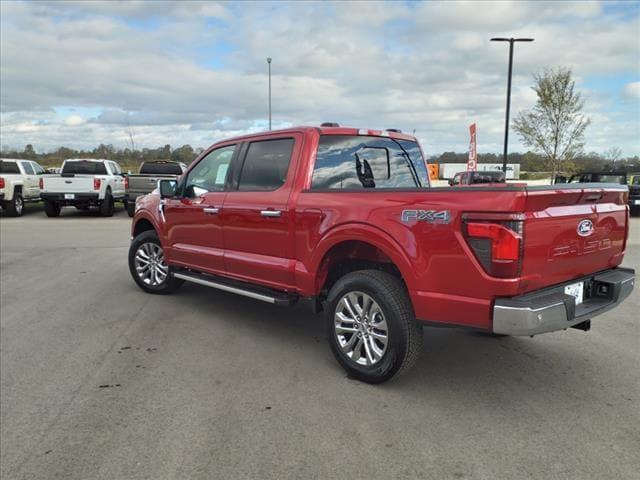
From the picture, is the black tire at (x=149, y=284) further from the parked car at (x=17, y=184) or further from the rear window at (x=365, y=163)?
the parked car at (x=17, y=184)

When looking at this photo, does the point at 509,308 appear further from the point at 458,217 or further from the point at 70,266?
the point at 70,266

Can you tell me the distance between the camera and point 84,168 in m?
19.1

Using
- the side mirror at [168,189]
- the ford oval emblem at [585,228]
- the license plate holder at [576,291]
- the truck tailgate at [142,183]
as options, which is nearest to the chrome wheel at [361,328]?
the license plate holder at [576,291]

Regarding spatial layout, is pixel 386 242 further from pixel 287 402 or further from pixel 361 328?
pixel 287 402

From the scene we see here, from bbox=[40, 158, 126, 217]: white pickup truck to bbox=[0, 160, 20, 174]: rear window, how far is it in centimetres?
200

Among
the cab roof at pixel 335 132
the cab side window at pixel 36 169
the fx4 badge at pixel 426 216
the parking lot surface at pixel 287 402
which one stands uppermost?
the cab roof at pixel 335 132

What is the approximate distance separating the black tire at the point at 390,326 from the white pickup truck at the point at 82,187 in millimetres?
15759

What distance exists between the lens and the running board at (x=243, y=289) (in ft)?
15.7

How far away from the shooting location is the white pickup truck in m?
17.5

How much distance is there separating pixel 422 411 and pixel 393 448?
1.80 ft

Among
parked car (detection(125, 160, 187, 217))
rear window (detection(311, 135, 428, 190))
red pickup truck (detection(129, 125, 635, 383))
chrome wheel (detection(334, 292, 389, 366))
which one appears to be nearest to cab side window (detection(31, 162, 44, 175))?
parked car (detection(125, 160, 187, 217))

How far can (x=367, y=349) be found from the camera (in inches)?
159

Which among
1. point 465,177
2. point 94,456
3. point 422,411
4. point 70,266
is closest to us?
point 94,456

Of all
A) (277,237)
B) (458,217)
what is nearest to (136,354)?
(277,237)
